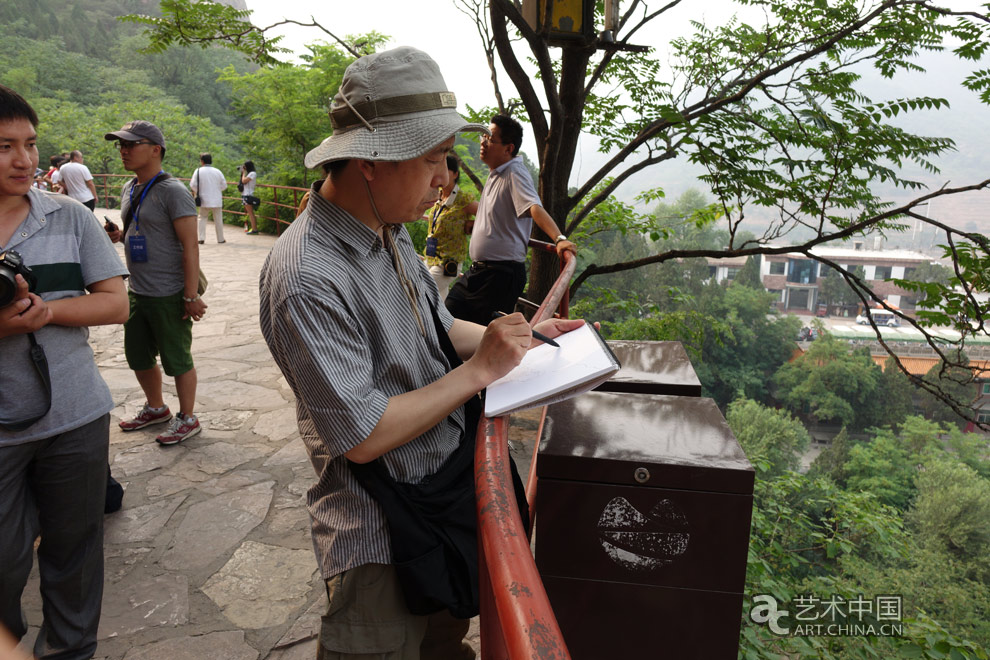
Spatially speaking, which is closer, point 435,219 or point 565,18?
point 565,18

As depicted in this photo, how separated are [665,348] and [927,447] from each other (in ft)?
149

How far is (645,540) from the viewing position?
147 cm

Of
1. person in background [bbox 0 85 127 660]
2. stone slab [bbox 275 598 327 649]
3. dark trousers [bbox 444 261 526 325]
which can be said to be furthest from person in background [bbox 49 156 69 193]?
stone slab [bbox 275 598 327 649]

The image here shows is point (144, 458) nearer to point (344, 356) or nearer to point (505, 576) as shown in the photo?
point (344, 356)

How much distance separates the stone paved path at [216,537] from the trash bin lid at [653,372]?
54.9 inches

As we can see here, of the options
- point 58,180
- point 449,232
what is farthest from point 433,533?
point 58,180

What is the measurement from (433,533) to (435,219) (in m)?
4.57

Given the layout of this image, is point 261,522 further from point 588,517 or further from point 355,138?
point 355,138

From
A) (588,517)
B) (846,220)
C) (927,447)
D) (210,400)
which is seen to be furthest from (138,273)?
(927,447)

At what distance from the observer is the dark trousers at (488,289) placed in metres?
4.96

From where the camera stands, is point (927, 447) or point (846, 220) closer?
point (846, 220)

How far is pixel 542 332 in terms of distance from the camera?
164 cm

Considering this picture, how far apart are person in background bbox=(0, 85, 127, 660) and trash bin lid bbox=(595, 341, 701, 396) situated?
1.71 metres

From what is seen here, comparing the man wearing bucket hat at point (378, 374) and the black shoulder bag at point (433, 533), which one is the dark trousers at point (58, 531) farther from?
the black shoulder bag at point (433, 533)
